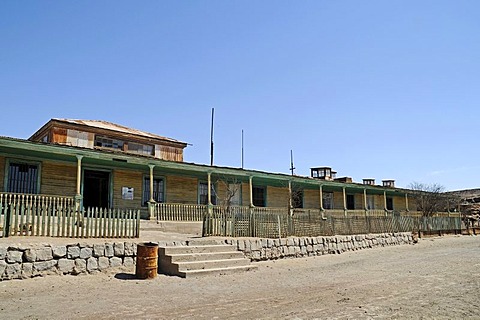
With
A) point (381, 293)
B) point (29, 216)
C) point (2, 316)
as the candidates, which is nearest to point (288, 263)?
point (381, 293)

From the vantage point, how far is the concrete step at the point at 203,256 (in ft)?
33.5

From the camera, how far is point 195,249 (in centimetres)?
1099

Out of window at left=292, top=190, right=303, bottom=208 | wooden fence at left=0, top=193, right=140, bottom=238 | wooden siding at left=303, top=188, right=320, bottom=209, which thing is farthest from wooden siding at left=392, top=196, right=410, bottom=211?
wooden fence at left=0, top=193, right=140, bottom=238

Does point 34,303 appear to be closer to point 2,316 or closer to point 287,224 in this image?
point 2,316

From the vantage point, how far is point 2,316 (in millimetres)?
5855

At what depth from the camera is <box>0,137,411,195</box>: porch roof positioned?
15.1m

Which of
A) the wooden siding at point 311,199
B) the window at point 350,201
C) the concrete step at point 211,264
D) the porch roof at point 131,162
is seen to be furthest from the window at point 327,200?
the concrete step at point 211,264

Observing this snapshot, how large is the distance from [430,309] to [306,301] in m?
2.00

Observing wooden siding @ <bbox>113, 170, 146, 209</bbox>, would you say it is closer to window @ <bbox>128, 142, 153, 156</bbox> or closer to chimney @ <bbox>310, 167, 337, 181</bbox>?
window @ <bbox>128, 142, 153, 156</bbox>

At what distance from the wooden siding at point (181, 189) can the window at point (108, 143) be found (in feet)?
18.6

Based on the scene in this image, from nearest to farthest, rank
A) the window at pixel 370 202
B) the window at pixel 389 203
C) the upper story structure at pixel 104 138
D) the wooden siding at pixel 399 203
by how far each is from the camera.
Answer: the upper story structure at pixel 104 138 < the window at pixel 370 202 < the window at pixel 389 203 < the wooden siding at pixel 399 203

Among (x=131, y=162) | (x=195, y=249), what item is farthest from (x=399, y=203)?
(x=195, y=249)

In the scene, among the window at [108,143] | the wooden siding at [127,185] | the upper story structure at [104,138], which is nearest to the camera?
the wooden siding at [127,185]

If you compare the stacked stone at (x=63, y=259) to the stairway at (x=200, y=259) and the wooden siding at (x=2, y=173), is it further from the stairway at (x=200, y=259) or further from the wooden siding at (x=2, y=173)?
the wooden siding at (x=2, y=173)
